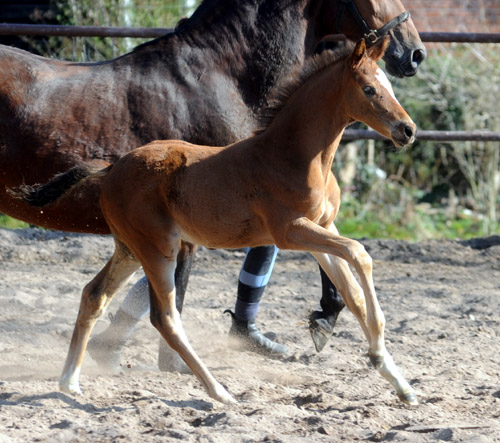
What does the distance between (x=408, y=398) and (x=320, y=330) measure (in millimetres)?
966

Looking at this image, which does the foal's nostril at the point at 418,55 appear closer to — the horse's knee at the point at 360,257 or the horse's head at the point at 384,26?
the horse's head at the point at 384,26

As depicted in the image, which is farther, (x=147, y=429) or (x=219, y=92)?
(x=219, y=92)

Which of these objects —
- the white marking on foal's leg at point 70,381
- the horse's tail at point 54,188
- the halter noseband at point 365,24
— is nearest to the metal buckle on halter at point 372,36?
the halter noseband at point 365,24

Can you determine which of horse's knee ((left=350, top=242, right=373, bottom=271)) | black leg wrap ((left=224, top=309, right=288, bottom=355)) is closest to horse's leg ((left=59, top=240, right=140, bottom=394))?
black leg wrap ((left=224, top=309, right=288, bottom=355))

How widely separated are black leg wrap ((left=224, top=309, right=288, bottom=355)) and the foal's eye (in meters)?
1.65

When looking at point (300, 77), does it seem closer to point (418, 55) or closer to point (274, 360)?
point (418, 55)

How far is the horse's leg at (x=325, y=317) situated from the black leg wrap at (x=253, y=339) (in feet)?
0.86

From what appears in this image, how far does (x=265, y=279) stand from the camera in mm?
4395

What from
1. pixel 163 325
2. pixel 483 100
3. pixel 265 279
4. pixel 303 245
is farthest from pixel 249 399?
pixel 483 100

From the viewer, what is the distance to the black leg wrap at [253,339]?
14.1 feet

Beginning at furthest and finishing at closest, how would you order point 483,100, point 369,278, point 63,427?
point 483,100 < point 369,278 < point 63,427

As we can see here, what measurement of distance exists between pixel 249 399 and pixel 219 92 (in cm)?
146

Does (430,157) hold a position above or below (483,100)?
below

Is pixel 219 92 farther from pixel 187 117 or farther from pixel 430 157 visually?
pixel 430 157
